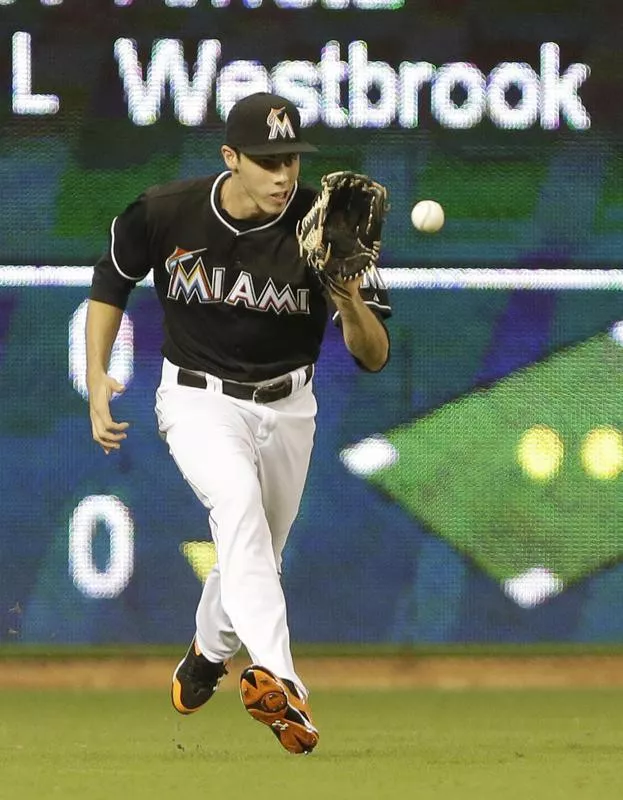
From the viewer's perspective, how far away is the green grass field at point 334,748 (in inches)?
177

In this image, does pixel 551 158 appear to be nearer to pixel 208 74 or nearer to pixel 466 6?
pixel 466 6

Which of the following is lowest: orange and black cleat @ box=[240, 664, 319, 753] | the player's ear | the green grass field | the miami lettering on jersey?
the green grass field

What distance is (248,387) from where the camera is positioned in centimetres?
457

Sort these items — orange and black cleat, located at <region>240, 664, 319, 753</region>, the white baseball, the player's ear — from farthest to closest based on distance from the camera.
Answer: the white baseball < the player's ear < orange and black cleat, located at <region>240, 664, 319, 753</region>

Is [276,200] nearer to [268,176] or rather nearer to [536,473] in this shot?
[268,176]

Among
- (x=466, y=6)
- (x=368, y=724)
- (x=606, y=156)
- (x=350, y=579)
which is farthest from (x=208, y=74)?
(x=368, y=724)

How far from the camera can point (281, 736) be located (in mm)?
4004

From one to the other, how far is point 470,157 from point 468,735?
6.53 feet

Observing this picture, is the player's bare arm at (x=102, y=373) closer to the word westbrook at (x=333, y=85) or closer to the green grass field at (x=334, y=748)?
the green grass field at (x=334, y=748)

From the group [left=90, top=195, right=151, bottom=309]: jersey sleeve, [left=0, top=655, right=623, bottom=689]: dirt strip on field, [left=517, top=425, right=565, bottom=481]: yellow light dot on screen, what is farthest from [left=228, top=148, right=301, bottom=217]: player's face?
[left=0, top=655, right=623, bottom=689]: dirt strip on field

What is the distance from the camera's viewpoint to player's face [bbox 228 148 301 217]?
4371 mm

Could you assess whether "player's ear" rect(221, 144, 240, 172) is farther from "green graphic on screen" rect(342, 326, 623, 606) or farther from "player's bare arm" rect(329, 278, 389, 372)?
"green graphic on screen" rect(342, 326, 623, 606)

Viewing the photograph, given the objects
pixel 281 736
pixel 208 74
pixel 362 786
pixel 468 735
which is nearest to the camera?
pixel 281 736

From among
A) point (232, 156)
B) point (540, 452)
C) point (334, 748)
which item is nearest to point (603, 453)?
point (540, 452)
